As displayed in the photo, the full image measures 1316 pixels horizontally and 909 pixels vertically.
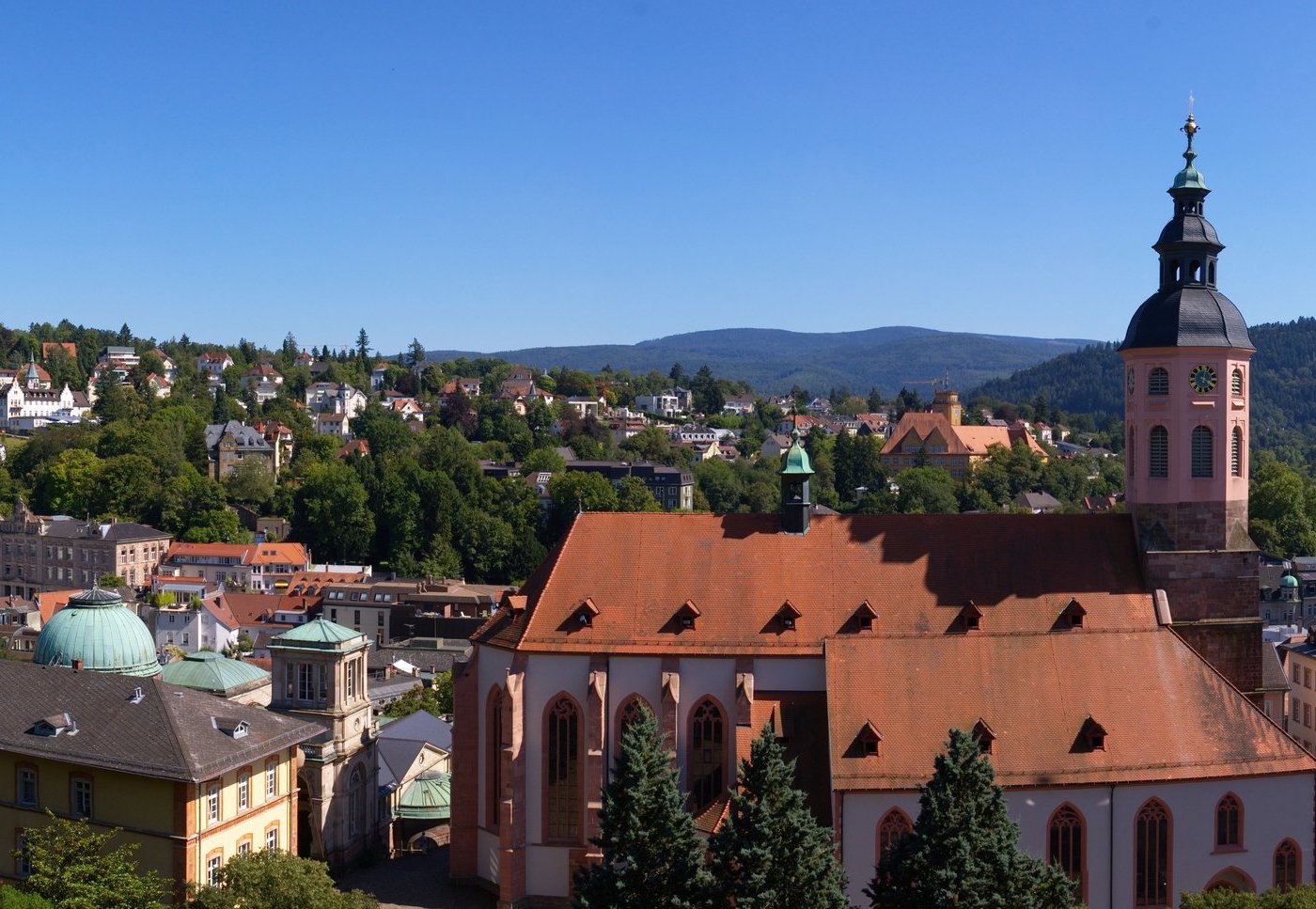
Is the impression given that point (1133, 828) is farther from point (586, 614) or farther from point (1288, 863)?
point (586, 614)

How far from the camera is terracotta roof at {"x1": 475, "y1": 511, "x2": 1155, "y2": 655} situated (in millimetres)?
41719

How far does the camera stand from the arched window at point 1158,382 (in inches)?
1692

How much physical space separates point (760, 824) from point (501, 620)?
13.4 metres

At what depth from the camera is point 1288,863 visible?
39500mm

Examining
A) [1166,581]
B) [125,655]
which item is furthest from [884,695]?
[125,655]

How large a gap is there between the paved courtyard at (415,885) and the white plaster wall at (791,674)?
10.4m

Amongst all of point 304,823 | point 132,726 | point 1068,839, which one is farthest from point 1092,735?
point 132,726

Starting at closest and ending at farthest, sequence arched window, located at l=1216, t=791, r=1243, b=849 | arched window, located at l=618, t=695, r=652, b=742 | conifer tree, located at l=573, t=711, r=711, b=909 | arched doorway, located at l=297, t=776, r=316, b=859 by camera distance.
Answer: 1. conifer tree, located at l=573, t=711, r=711, b=909
2. arched window, located at l=1216, t=791, r=1243, b=849
3. arched window, located at l=618, t=695, r=652, b=742
4. arched doorway, located at l=297, t=776, r=316, b=859

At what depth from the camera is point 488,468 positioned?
156 metres

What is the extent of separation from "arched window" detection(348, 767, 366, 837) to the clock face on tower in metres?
29.0

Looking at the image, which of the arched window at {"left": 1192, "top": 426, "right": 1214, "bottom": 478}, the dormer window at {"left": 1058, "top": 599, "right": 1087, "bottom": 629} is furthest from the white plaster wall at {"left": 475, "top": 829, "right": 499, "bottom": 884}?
the arched window at {"left": 1192, "top": 426, "right": 1214, "bottom": 478}

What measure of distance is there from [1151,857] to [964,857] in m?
9.43

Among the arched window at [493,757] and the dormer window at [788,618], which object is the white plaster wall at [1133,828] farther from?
the arched window at [493,757]

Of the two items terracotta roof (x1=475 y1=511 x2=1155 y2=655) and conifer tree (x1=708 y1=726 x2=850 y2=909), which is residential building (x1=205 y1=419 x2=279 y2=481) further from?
conifer tree (x1=708 y1=726 x2=850 y2=909)
